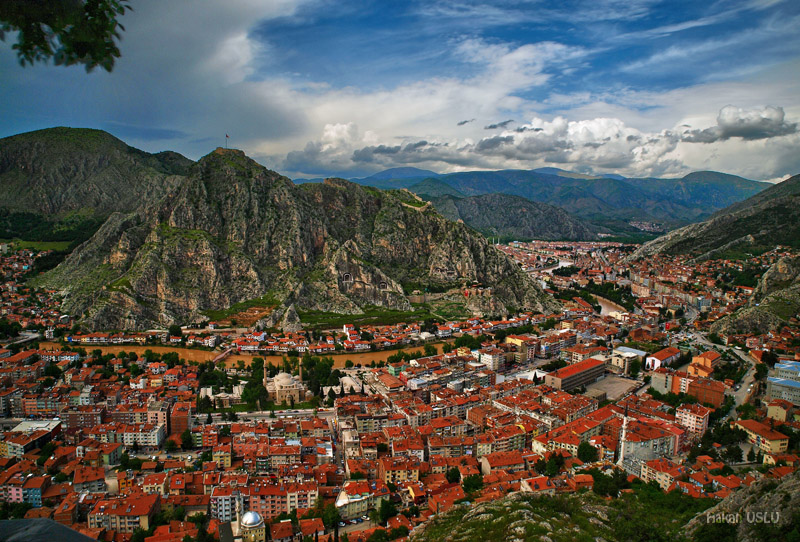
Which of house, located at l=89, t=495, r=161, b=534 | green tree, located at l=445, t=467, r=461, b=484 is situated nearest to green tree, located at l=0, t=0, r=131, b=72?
house, located at l=89, t=495, r=161, b=534

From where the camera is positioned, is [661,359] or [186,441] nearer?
[186,441]

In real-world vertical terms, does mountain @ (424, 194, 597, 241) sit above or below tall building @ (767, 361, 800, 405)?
above

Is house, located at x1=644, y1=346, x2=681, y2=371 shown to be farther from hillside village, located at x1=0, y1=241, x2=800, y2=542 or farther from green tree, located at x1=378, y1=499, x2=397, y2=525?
green tree, located at x1=378, y1=499, x2=397, y2=525

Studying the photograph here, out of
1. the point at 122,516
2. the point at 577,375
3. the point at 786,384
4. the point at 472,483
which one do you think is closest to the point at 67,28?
the point at 122,516

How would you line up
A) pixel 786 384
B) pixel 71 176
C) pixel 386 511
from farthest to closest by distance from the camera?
pixel 71 176 < pixel 786 384 < pixel 386 511

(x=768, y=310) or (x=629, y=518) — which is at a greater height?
(x=768, y=310)

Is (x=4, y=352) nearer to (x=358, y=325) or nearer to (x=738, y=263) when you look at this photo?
(x=358, y=325)

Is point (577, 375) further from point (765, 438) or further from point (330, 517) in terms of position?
point (330, 517)

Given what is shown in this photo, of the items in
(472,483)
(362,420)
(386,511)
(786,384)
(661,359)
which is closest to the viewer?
(386,511)
